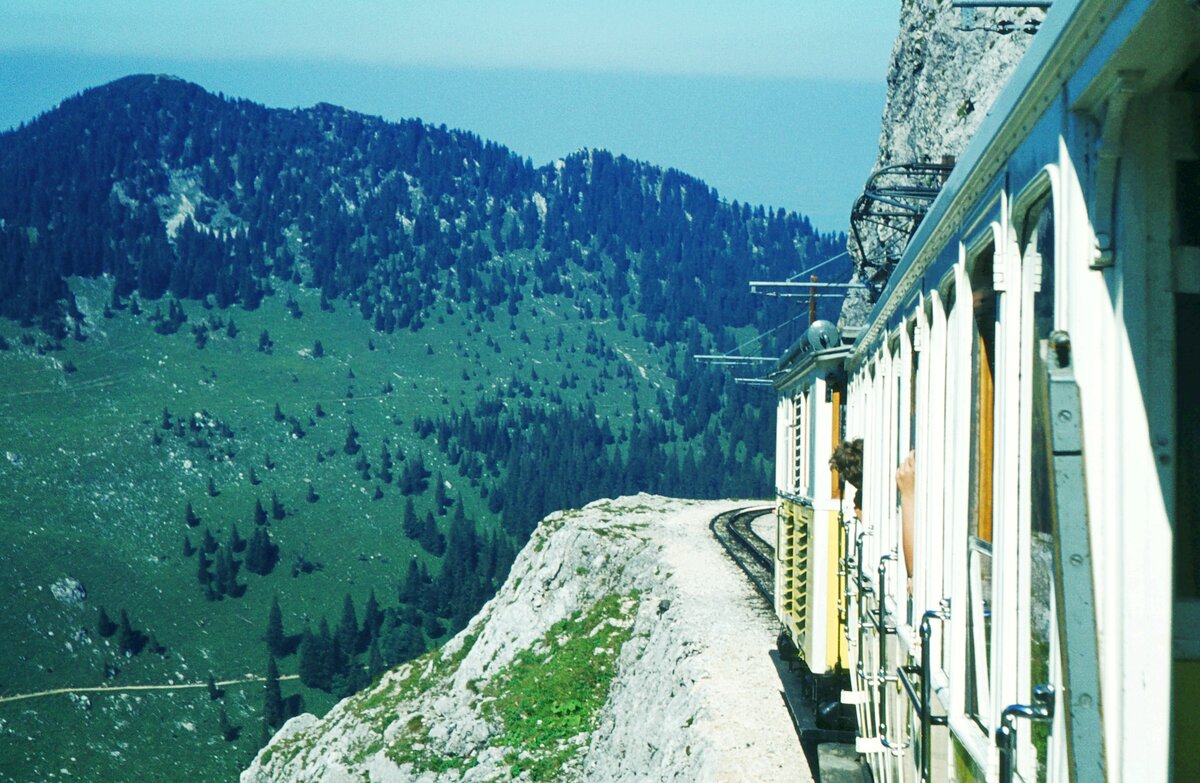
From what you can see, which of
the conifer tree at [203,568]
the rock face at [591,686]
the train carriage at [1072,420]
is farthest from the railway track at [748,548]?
the conifer tree at [203,568]

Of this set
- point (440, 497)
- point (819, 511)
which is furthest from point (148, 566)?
point (819, 511)

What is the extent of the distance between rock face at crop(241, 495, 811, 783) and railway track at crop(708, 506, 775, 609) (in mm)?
442

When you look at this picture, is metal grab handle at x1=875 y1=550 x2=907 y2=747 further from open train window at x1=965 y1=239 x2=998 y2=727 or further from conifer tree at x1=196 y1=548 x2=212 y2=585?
conifer tree at x1=196 y1=548 x2=212 y2=585

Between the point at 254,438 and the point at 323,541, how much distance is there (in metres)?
35.5

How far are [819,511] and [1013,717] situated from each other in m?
7.97

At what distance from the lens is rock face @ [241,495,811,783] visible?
17312 mm

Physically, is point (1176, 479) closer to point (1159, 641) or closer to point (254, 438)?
point (1159, 641)

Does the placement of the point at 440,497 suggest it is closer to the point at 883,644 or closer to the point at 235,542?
the point at 235,542

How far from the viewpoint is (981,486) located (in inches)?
163

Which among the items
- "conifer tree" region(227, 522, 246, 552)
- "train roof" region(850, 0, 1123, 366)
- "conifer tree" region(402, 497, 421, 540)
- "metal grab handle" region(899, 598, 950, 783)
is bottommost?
"conifer tree" region(227, 522, 246, 552)

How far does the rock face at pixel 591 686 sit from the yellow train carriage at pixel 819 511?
115 inches

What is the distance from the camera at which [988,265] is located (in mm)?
4062

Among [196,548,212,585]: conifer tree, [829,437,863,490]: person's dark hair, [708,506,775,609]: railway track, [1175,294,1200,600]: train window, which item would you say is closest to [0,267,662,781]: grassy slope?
[196,548,212,585]: conifer tree

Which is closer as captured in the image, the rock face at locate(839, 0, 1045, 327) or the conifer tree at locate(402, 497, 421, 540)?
the rock face at locate(839, 0, 1045, 327)
